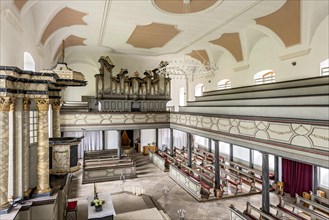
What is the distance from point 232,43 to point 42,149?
9970 mm

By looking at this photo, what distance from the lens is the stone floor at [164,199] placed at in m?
7.77

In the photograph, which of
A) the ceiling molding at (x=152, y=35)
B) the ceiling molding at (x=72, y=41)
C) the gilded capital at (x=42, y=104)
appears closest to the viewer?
the gilded capital at (x=42, y=104)

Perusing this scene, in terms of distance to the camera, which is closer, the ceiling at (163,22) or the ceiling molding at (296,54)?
the ceiling at (163,22)

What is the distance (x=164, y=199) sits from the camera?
29.1ft

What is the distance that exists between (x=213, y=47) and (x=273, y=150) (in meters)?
8.15

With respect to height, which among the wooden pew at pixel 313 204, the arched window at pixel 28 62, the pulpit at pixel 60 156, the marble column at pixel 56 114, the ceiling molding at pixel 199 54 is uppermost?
the ceiling molding at pixel 199 54

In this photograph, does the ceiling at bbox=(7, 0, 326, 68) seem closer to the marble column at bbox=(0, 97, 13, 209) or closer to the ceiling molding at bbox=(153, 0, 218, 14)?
the ceiling molding at bbox=(153, 0, 218, 14)

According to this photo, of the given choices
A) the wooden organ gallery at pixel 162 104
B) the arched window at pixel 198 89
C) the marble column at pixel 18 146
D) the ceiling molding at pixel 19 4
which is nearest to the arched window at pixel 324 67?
the wooden organ gallery at pixel 162 104

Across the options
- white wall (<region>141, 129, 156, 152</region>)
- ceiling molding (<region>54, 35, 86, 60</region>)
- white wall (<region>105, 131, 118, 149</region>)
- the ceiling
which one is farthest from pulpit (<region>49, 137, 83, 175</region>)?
white wall (<region>141, 129, 156, 152</region>)

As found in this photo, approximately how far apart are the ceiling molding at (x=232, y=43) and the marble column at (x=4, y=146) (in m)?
9.59

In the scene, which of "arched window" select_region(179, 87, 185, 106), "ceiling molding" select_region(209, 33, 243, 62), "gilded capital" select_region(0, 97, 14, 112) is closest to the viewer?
"gilded capital" select_region(0, 97, 14, 112)

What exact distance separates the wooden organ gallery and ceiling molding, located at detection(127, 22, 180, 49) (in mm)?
99

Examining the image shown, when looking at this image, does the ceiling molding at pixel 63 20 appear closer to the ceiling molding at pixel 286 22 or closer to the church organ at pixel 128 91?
the church organ at pixel 128 91

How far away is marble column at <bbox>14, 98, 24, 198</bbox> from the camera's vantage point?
4562 mm
